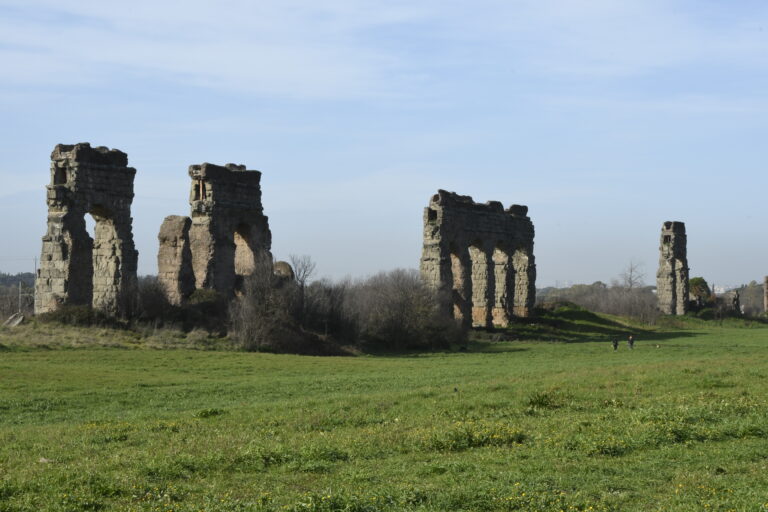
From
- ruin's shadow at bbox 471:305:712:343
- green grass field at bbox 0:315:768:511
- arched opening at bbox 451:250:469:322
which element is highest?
arched opening at bbox 451:250:469:322

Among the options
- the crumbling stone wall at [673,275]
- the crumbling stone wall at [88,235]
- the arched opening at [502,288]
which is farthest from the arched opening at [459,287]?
the crumbling stone wall at [673,275]

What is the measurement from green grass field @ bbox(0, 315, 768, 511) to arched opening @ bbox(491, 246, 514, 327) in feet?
106

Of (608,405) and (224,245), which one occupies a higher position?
(224,245)

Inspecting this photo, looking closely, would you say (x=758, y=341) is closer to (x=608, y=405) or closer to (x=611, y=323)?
(x=611, y=323)

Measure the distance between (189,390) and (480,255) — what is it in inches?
1408

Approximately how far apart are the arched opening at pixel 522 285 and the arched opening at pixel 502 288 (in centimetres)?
121

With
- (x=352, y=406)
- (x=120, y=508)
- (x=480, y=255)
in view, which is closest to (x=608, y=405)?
(x=352, y=406)

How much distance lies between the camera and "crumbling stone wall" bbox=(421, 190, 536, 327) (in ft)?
157

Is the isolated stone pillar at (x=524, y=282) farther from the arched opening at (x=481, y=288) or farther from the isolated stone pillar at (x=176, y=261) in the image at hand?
the isolated stone pillar at (x=176, y=261)

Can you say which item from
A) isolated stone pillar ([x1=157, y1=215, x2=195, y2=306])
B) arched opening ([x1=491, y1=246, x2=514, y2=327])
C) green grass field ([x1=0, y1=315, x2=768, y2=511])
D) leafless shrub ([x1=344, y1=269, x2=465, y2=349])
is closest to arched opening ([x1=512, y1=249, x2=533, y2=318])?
arched opening ([x1=491, y1=246, x2=514, y2=327])

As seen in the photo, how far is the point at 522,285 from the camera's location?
5900 cm

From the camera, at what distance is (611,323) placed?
57.8 meters

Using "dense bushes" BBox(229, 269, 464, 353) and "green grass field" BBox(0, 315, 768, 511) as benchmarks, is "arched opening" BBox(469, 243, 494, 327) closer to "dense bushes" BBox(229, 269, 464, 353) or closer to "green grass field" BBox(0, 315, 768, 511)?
"dense bushes" BBox(229, 269, 464, 353)

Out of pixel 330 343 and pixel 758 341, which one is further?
pixel 758 341
